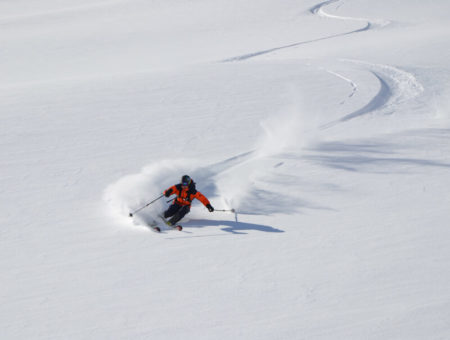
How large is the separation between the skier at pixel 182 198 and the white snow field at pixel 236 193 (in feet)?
0.92

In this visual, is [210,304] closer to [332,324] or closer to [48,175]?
[332,324]

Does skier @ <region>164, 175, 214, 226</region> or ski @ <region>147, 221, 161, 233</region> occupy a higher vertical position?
skier @ <region>164, 175, 214, 226</region>

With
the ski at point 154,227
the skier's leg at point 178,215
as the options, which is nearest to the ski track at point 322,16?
the skier's leg at point 178,215

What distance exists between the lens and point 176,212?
859 cm

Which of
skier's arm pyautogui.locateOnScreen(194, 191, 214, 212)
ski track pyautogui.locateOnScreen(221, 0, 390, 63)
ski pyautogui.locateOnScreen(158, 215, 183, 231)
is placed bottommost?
ski pyautogui.locateOnScreen(158, 215, 183, 231)

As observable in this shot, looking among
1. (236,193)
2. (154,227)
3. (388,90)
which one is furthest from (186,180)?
(388,90)

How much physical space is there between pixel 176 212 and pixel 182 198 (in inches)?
9.8

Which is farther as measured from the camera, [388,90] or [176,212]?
[388,90]

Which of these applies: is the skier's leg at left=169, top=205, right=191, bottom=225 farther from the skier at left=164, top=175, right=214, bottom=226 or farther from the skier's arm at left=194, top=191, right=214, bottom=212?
the skier's arm at left=194, top=191, right=214, bottom=212

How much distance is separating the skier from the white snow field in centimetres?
28

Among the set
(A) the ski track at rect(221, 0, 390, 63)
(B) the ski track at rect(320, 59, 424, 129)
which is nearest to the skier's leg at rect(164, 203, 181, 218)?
(B) the ski track at rect(320, 59, 424, 129)

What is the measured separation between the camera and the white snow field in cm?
643

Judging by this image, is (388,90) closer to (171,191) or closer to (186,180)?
(186,180)

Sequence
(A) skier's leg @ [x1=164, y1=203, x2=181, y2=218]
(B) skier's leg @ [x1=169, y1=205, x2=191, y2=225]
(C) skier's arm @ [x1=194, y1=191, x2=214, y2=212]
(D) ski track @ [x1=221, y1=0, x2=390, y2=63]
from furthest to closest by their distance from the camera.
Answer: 1. (D) ski track @ [x1=221, y1=0, x2=390, y2=63]
2. (A) skier's leg @ [x1=164, y1=203, x2=181, y2=218]
3. (B) skier's leg @ [x1=169, y1=205, x2=191, y2=225]
4. (C) skier's arm @ [x1=194, y1=191, x2=214, y2=212]
